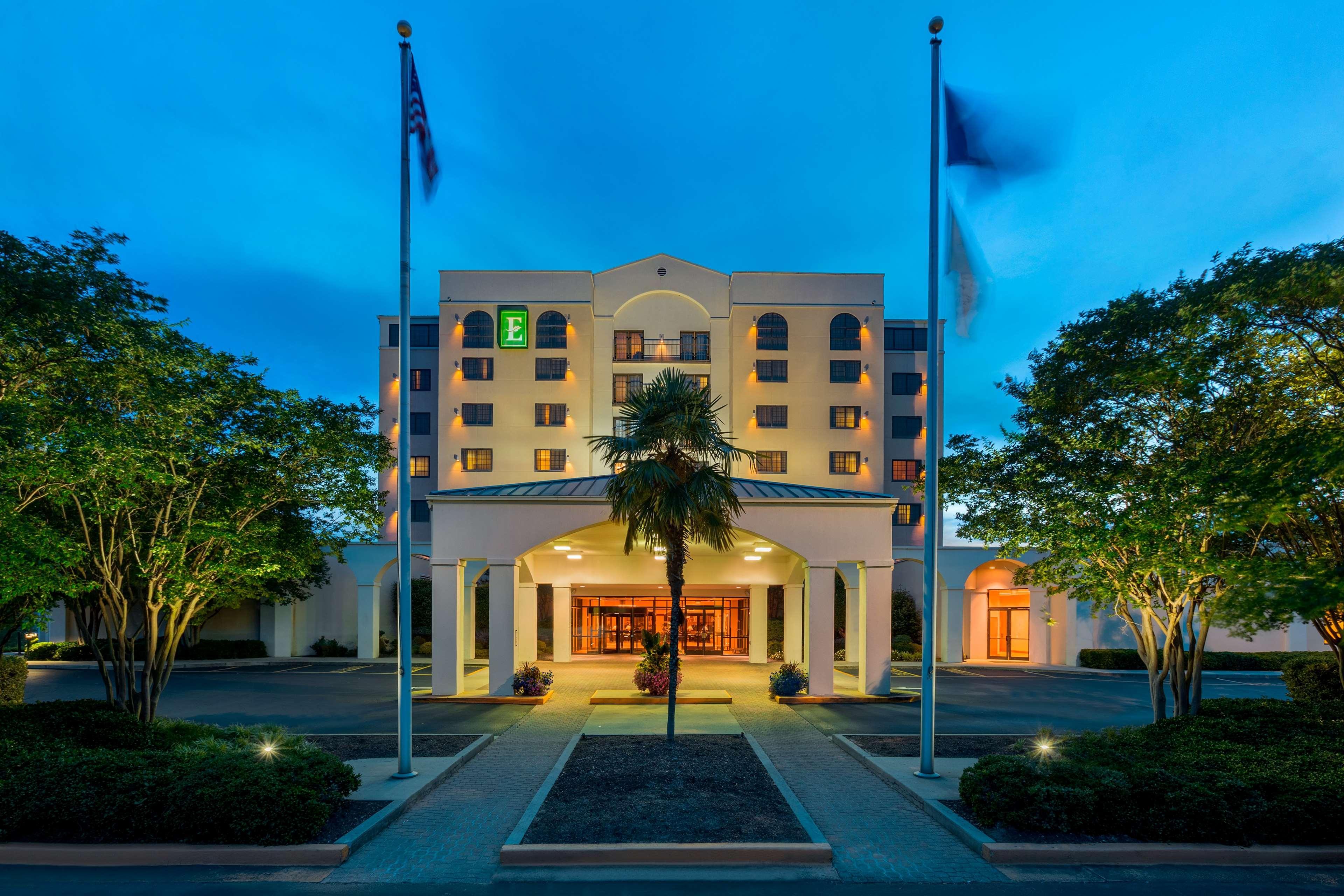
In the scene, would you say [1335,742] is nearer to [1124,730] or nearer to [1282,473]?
[1124,730]

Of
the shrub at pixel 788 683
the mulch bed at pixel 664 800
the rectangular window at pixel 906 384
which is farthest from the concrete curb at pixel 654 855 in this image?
the rectangular window at pixel 906 384

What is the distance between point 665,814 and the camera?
8.87 m

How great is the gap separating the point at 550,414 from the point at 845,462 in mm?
16326

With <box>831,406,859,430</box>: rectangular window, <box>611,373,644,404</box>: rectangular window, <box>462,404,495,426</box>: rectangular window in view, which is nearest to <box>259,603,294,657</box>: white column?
<box>462,404,495,426</box>: rectangular window

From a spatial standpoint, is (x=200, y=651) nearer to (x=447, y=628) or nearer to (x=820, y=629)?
(x=447, y=628)

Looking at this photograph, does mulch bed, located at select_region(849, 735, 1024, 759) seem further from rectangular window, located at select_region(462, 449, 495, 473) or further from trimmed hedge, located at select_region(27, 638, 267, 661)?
trimmed hedge, located at select_region(27, 638, 267, 661)

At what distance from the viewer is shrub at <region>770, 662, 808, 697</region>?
18.9m

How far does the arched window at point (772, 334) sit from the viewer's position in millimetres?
36531

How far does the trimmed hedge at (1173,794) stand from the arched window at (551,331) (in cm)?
3042

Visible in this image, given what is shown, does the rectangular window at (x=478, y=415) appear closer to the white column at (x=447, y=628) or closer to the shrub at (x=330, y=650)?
the shrub at (x=330, y=650)

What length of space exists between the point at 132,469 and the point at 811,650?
16.0m

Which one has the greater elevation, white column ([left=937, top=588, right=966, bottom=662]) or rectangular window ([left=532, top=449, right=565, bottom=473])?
rectangular window ([left=532, top=449, right=565, bottom=473])

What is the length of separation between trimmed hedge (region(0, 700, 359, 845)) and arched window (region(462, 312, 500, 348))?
2915cm

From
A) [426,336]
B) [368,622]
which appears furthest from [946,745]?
[426,336]
